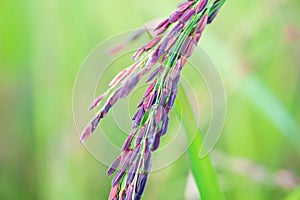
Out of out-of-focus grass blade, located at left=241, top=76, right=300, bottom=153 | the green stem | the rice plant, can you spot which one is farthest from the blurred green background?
the rice plant

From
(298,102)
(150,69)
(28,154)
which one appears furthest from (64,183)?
(150,69)

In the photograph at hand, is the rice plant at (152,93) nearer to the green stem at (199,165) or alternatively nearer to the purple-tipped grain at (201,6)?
the purple-tipped grain at (201,6)

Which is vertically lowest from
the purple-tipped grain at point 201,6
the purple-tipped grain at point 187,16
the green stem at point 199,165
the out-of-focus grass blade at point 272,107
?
the green stem at point 199,165

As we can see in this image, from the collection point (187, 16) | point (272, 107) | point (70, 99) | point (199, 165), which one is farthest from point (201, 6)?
point (70, 99)

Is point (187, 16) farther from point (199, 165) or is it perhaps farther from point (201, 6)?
point (199, 165)

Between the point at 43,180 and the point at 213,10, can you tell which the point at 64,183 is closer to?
the point at 43,180

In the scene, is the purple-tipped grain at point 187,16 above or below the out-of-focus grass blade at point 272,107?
below

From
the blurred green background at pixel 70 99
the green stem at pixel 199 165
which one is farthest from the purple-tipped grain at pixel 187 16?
the blurred green background at pixel 70 99
